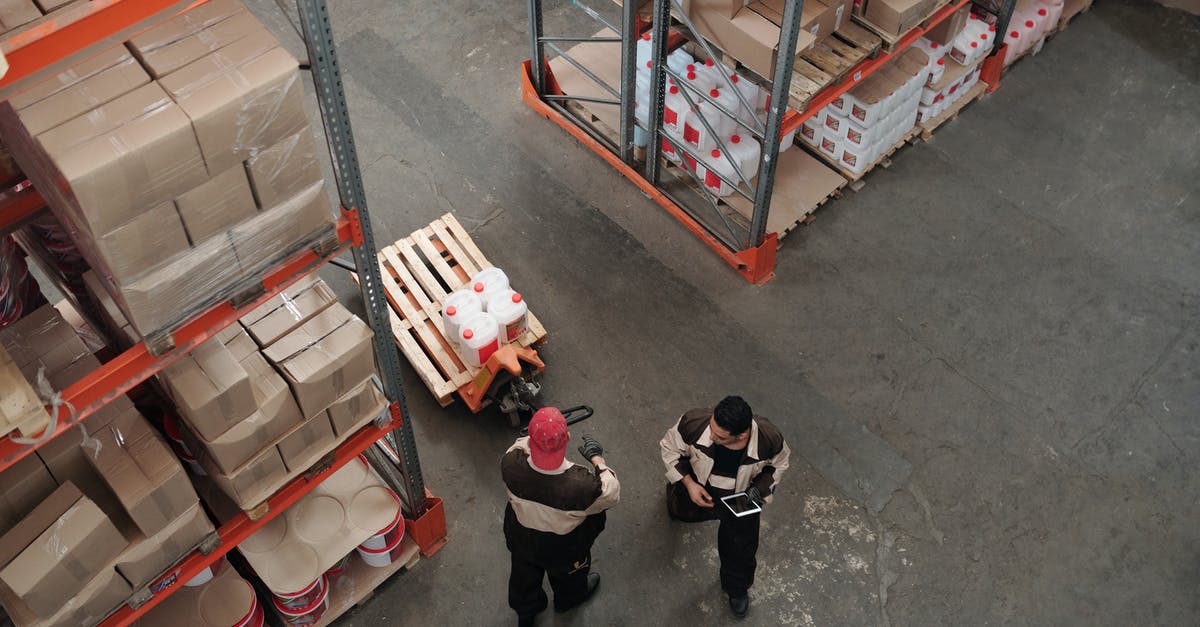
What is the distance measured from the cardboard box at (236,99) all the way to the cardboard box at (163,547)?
182 cm

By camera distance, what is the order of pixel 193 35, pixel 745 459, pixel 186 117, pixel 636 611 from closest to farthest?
pixel 186 117
pixel 193 35
pixel 745 459
pixel 636 611

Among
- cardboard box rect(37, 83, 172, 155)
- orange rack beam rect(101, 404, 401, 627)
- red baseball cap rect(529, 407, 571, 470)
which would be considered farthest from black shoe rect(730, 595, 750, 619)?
cardboard box rect(37, 83, 172, 155)

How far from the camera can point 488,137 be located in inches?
348

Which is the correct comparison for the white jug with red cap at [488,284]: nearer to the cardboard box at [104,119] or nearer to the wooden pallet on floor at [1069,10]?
the cardboard box at [104,119]

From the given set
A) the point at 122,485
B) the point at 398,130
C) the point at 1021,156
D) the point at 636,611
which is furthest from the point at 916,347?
the point at 122,485

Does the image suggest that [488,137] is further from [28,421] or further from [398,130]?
[28,421]

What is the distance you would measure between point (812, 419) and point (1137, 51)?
17.8 feet

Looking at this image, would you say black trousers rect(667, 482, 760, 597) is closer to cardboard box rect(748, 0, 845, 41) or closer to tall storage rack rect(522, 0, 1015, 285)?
tall storage rack rect(522, 0, 1015, 285)

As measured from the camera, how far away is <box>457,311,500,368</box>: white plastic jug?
6805 mm

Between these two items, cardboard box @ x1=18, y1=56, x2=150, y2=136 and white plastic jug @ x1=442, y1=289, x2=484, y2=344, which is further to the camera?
white plastic jug @ x1=442, y1=289, x2=484, y2=344

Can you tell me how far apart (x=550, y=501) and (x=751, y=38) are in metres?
3.38

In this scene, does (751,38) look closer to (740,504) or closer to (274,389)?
(740,504)

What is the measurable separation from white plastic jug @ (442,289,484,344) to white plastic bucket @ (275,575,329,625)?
73.2 inches

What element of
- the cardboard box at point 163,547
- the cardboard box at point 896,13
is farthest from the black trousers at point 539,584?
the cardboard box at point 896,13
